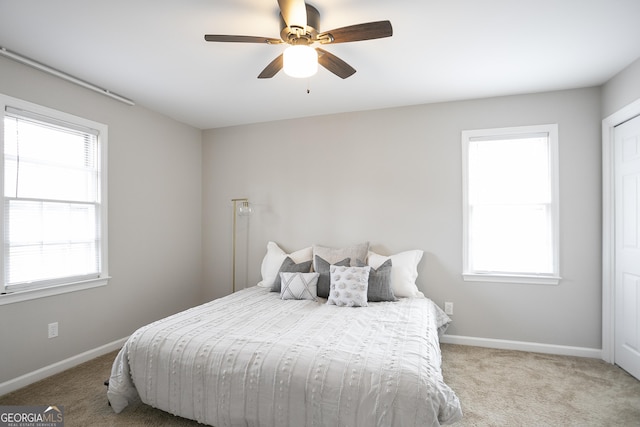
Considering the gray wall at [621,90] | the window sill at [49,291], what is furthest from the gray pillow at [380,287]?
the window sill at [49,291]

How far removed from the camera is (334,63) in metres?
2.17

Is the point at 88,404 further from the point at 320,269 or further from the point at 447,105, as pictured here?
the point at 447,105

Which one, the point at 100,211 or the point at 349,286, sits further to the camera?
the point at 100,211

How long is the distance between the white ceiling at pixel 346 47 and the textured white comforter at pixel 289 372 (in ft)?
6.59

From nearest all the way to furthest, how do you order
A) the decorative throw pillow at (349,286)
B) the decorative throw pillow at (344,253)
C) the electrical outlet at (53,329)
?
the electrical outlet at (53,329) < the decorative throw pillow at (349,286) < the decorative throw pillow at (344,253)

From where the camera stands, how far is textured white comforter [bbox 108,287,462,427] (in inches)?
64.9

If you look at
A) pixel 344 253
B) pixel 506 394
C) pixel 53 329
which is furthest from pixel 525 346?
pixel 53 329

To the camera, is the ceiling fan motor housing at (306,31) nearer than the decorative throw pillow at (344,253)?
Yes

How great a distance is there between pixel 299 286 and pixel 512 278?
213 cm

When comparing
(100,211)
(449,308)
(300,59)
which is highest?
(300,59)

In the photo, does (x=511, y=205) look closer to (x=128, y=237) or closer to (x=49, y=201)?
(x=128, y=237)

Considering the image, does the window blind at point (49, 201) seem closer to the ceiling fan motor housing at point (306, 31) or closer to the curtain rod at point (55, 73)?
the curtain rod at point (55, 73)

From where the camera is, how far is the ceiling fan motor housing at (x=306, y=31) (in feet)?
6.22

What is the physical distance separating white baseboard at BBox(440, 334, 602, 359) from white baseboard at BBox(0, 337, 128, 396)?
3.36 metres
